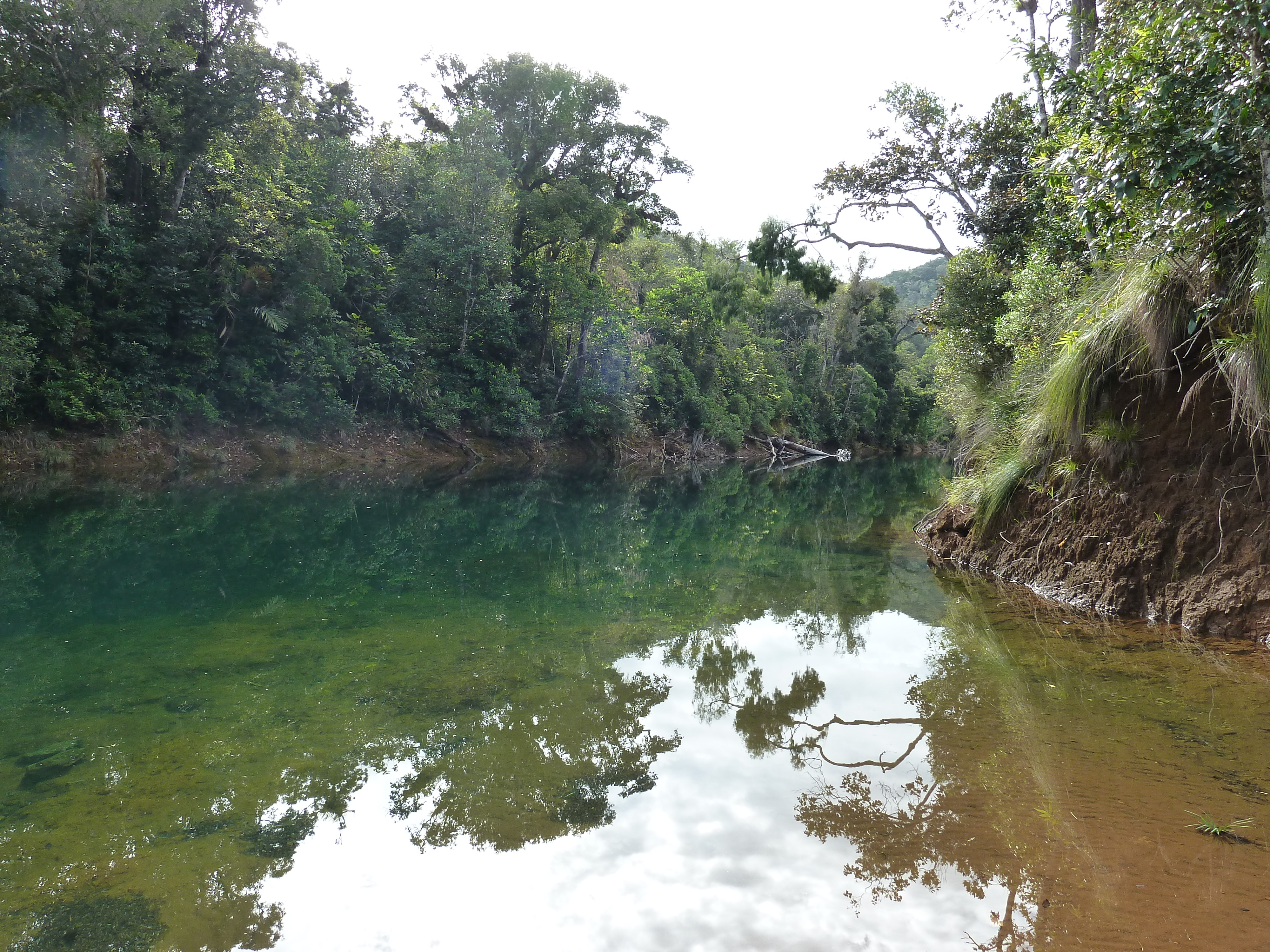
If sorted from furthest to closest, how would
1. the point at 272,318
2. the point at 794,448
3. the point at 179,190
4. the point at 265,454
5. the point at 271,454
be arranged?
the point at 794,448, the point at 271,454, the point at 265,454, the point at 272,318, the point at 179,190

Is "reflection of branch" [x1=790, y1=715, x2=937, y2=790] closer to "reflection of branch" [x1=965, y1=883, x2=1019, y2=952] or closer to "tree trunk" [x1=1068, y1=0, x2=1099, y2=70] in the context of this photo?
"reflection of branch" [x1=965, y1=883, x2=1019, y2=952]

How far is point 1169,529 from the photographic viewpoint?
6219mm

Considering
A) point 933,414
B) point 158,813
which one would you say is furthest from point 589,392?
point 933,414

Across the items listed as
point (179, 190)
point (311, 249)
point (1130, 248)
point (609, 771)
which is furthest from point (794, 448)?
point (609, 771)

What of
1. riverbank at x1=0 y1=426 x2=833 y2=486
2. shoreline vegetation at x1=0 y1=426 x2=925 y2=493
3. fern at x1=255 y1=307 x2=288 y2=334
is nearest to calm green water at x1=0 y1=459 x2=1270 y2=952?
shoreline vegetation at x1=0 y1=426 x2=925 y2=493

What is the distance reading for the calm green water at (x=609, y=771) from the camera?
2.56 metres

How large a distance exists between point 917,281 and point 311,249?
376 ft

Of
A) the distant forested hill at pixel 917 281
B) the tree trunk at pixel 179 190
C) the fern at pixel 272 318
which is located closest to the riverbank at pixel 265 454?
the fern at pixel 272 318

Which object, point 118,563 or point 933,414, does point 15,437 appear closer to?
point 118,563

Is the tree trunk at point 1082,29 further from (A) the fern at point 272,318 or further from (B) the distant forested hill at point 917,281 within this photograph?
(B) the distant forested hill at point 917,281

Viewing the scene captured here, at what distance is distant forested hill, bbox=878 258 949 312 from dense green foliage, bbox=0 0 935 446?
63.2 meters

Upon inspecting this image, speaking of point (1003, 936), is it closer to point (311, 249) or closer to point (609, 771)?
point (609, 771)

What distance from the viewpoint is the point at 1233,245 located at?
5270mm

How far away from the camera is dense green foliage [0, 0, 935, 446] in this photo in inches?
653
